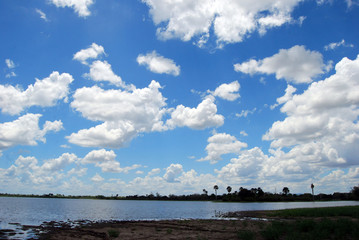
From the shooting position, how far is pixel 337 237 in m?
24.8

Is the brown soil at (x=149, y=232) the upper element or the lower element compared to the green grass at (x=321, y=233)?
lower

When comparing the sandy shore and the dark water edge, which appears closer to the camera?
the sandy shore

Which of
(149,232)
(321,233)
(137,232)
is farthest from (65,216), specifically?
(321,233)

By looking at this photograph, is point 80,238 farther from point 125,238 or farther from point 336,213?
point 336,213

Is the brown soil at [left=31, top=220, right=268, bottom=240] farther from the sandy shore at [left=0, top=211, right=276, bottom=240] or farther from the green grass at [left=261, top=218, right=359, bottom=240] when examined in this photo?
the green grass at [left=261, top=218, right=359, bottom=240]

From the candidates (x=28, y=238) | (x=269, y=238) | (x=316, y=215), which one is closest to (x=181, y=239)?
(x=269, y=238)

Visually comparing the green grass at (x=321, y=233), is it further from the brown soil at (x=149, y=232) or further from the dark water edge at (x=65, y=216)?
the dark water edge at (x=65, y=216)

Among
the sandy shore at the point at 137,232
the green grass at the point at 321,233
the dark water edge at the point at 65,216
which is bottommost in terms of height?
the dark water edge at the point at 65,216

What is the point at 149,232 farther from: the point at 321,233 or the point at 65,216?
the point at 65,216

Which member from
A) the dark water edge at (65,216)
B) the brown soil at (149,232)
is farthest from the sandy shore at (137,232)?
the dark water edge at (65,216)

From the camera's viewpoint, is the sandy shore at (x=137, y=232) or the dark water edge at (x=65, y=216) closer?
the sandy shore at (x=137, y=232)

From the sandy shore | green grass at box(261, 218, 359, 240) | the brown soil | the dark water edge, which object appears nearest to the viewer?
green grass at box(261, 218, 359, 240)

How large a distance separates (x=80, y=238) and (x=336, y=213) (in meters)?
48.2

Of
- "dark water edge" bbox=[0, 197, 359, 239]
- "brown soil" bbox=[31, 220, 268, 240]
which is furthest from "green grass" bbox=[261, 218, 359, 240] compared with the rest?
"dark water edge" bbox=[0, 197, 359, 239]
